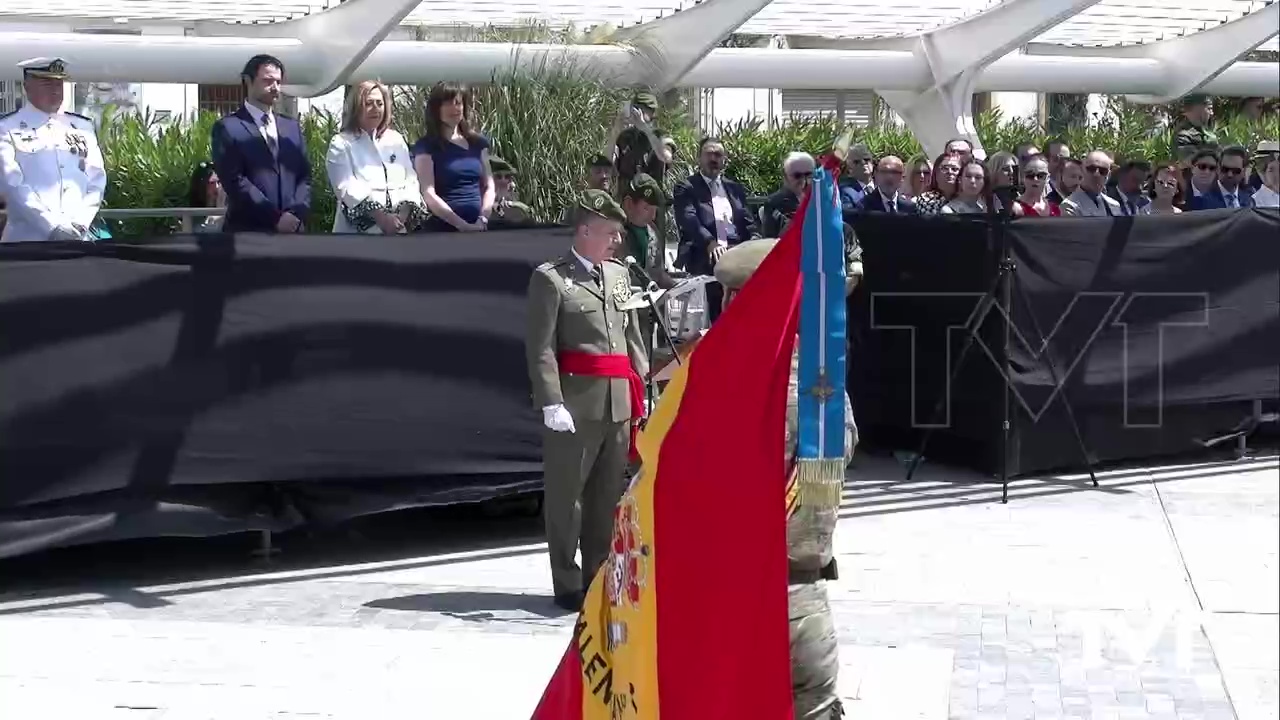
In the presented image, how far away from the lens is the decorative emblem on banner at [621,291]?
8.34 meters

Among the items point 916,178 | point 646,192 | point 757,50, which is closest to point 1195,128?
point 757,50

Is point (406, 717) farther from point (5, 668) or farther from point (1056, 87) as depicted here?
point (1056, 87)

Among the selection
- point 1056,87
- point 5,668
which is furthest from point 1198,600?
point 1056,87

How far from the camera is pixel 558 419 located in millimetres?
8086

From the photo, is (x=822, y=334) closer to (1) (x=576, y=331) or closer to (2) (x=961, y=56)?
(1) (x=576, y=331)

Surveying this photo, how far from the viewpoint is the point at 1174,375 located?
12.2 meters

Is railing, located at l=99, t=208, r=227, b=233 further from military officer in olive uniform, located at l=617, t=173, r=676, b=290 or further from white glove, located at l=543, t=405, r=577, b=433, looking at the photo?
white glove, located at l=543, t=405, r=577, b=433

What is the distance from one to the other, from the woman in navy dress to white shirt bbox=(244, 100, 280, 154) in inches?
29.7

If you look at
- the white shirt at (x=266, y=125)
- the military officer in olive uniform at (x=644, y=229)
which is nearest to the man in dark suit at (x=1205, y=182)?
the military officer in olive uniform at (x=644, y=229)

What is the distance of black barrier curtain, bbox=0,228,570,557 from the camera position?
28.0 feet

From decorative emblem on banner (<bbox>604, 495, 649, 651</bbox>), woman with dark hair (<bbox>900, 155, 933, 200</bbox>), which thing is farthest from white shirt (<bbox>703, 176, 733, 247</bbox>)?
decorative emblem on banner (<bbox>604, 495, 649, 651</bbox>)

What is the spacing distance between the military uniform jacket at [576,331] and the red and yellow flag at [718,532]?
10.8 ft

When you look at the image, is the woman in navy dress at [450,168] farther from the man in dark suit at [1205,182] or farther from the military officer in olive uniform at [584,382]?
the man in dark suit at [1205,182]

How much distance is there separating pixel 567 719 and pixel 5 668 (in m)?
2.97
